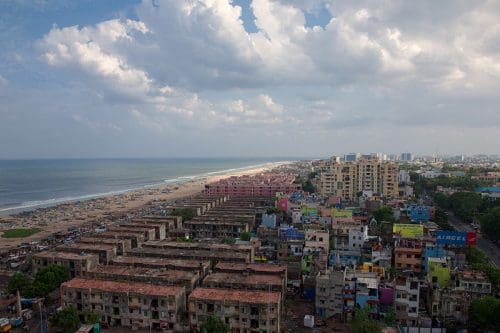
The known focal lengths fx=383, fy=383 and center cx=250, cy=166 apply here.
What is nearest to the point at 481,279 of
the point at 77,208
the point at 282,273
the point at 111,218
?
the point at 282,273

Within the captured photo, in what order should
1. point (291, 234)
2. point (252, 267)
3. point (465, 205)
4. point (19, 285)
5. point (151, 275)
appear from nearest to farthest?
point (151, 275) → point (19, 285) → point (252, 267) → point (291, 234) → point (465, 205)

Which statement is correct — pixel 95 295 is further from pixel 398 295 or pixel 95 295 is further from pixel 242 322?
pixel 398 295

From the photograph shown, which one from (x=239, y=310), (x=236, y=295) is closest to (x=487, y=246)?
(x=236, y=295)

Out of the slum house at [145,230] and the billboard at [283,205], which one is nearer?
the slum house at [145,230]

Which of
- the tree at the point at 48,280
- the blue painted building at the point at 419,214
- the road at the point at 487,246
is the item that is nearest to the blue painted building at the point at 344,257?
the road at the point at 487,246

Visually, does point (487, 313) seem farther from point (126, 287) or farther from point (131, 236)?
point (131, 236)

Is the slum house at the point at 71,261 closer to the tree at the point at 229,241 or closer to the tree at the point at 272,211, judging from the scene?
the tree at the point at 229,241
